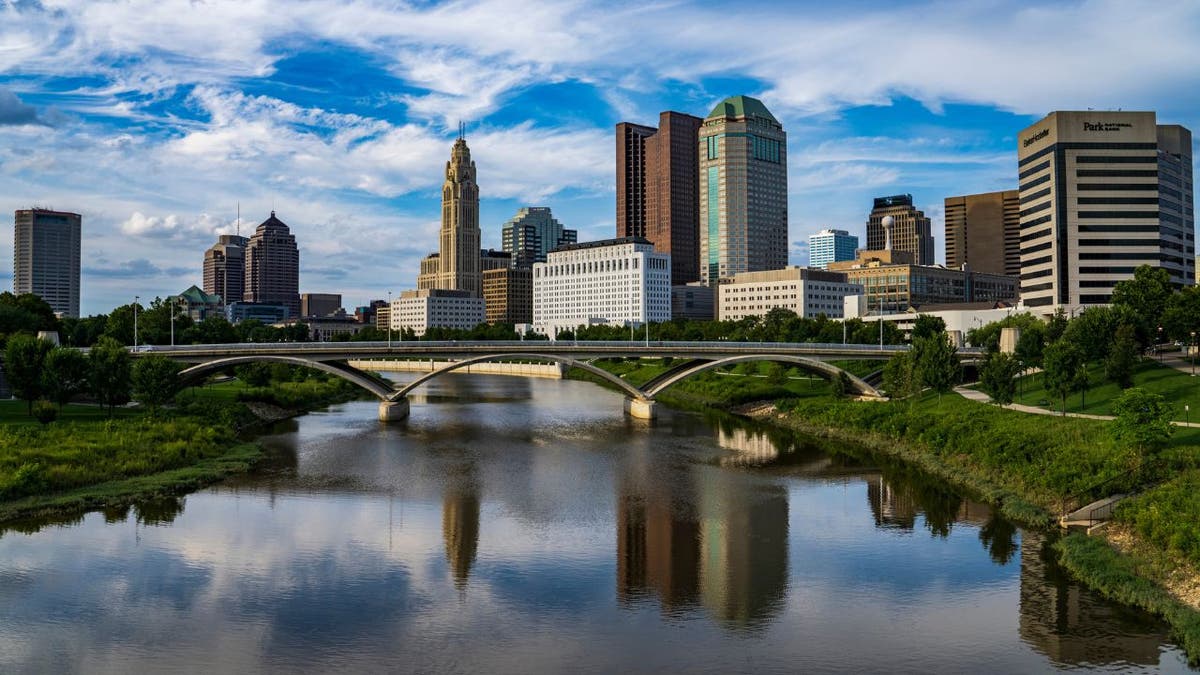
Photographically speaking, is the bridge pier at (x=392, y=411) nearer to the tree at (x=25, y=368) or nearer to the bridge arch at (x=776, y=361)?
the bridge arch at (x=776, y=361)

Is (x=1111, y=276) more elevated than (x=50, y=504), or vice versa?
(x=1111, y=276)

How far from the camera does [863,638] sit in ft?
88.5

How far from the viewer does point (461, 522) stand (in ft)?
138

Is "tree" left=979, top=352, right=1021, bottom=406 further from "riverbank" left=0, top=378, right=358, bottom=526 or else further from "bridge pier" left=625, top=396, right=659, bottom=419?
"riverbank" left=0, top=378, right=358, bottom=526

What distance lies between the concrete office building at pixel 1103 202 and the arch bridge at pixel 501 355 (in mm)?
50158

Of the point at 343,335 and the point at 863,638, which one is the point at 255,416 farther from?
the point at 343,335

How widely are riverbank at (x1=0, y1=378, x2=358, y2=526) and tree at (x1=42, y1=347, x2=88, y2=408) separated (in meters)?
1.67

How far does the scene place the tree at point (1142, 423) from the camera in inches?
1571

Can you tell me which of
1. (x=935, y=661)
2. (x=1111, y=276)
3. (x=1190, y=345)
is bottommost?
(x=935, y=661)

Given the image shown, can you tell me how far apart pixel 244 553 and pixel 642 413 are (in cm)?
5556

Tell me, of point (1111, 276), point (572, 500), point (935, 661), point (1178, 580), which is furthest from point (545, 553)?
point (1111, 276)

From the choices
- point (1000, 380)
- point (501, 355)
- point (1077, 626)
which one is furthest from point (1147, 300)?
point (1077, 626)

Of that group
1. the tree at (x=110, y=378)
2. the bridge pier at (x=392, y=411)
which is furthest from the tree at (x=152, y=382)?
the bridge pier at (x=392, y=411)

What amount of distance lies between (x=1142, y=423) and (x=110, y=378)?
6238 centimetres
